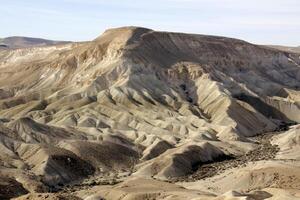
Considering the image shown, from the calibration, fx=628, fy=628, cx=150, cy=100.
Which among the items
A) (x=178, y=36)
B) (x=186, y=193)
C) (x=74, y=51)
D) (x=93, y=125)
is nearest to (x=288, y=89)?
(x=178, y=36)

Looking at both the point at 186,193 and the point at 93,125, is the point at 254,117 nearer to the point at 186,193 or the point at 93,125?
the point at 93,125

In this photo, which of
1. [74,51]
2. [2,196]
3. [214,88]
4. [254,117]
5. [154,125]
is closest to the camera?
[2,196]

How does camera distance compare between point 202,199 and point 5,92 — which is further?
point 5,92

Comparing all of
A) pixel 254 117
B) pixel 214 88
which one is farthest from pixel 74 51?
pixel 254 117

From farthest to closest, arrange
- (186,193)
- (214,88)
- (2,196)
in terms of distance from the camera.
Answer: (214,88)
(2,196)
(186,193)

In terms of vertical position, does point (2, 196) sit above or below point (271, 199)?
below

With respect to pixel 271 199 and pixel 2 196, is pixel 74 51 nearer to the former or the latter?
pixel 2 196
